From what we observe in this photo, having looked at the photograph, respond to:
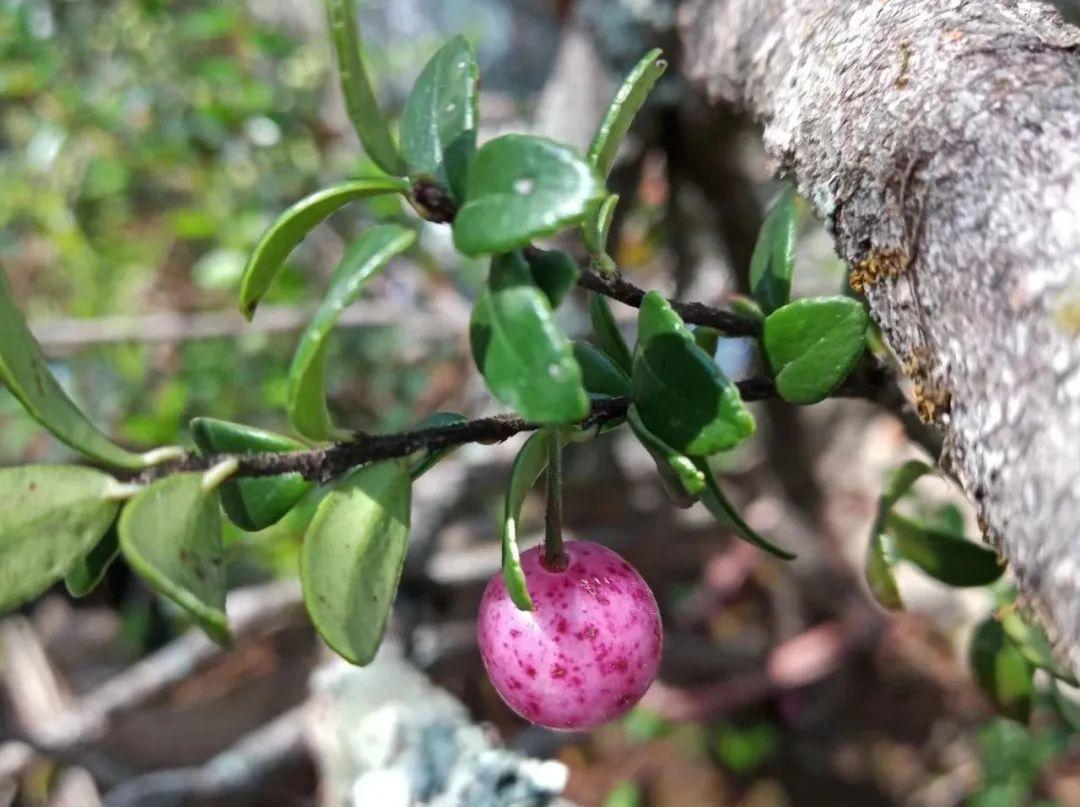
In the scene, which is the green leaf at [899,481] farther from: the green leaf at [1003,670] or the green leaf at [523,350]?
the green leaf at [523,350]

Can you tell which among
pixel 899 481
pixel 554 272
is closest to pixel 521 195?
pixel 554 272

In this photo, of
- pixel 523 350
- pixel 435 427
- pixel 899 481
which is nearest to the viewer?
pixel 523 350

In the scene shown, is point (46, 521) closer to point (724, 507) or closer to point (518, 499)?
point (518, 499)

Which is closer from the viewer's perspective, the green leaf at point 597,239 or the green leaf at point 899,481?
the green leaf at point 597,239

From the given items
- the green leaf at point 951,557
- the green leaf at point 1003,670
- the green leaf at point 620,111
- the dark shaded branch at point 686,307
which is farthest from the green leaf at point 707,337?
the green leaf at point 1003,670

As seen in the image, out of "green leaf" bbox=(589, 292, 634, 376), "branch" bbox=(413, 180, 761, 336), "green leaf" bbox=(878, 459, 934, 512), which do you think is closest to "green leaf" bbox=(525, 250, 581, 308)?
"branch" bbox=(413, 180, 761, 336)

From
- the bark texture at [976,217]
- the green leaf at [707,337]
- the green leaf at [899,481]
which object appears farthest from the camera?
the green leaf at [899,481]
